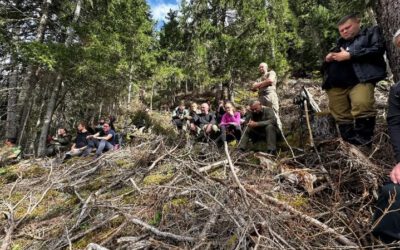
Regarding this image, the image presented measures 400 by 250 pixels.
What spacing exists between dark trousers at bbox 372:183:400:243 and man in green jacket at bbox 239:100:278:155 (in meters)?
3.29

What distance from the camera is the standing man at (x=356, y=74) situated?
3.95m

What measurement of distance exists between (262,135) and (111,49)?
362 inches

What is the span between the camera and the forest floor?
8.48 ft

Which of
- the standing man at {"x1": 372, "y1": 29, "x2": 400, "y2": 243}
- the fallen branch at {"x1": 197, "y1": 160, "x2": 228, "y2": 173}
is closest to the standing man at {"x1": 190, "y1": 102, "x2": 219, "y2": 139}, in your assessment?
the fallen branch at {"x1": 197, "y1": 160, "x2": 228, "y2": 173}

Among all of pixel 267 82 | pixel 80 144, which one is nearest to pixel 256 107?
pixel 267 82

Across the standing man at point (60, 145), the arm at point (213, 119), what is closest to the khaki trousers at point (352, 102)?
the arm at point (213, 119)

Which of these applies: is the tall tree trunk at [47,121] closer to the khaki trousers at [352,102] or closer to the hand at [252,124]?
the hand at [252,124]

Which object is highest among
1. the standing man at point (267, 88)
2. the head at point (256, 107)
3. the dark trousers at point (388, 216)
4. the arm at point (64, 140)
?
the standing man at point (267, 88)

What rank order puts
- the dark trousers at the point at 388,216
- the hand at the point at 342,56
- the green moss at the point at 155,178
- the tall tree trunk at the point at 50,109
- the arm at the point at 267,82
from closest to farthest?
the dark trousers at the point at 388,216, the hand at the point at 342,56, the green moss at the point at 155,178, the arm at the point at 267,82, the tall tree trunk at the point at 50,109

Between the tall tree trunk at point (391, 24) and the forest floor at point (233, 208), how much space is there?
2.55 ft

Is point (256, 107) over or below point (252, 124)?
over

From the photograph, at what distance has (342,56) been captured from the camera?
13.3 ft

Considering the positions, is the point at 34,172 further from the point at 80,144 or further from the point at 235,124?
the point at 235,124

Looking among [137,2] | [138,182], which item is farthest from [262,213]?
[137,2]
